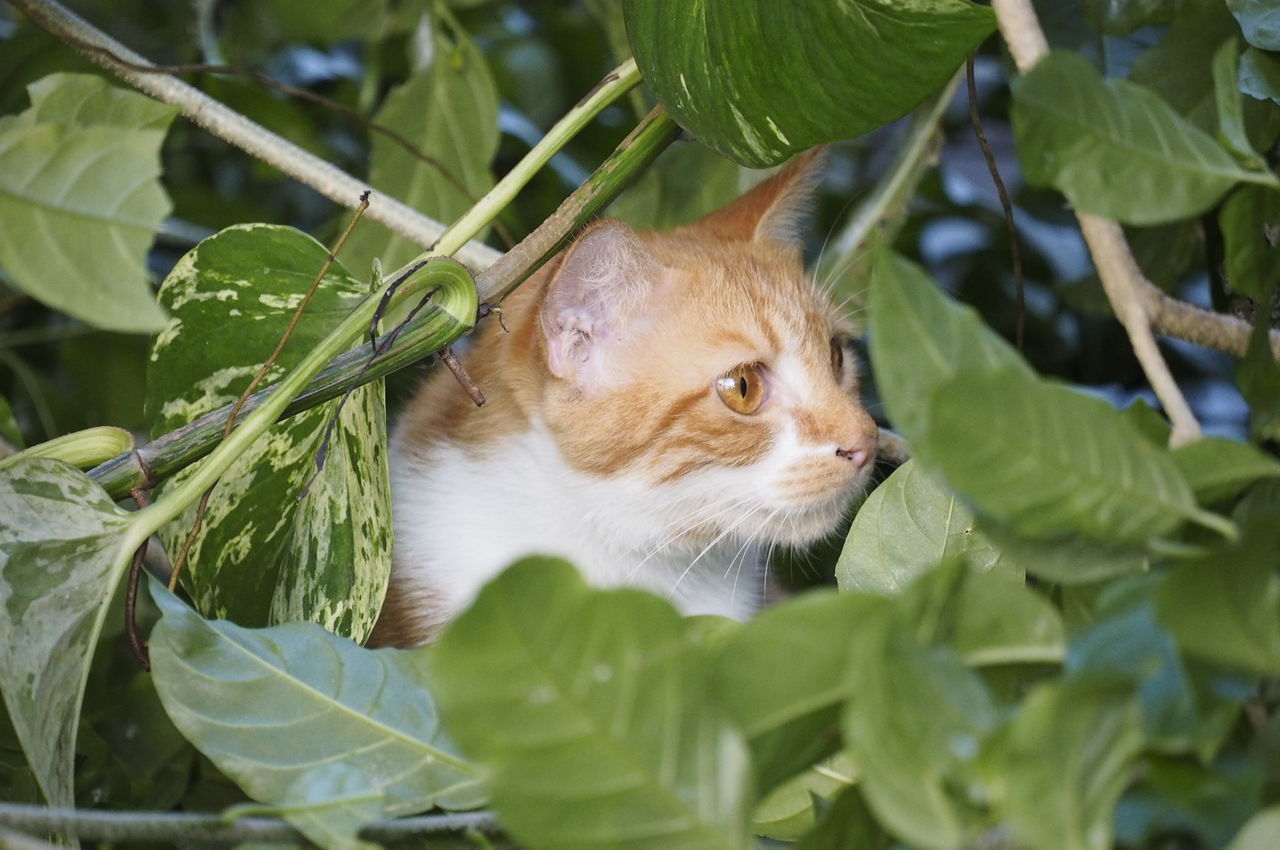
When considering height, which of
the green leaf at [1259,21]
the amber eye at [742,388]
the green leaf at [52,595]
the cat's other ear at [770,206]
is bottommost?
the amber eye at [742,388]

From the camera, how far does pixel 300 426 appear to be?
84cm

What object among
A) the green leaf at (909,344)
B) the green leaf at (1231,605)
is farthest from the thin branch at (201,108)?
the green leaf at (1231,605)

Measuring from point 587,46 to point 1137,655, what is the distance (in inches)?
52.8

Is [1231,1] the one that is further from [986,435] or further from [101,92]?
[101,92]

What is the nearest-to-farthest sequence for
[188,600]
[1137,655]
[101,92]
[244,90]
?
[1137,655], [101,92], [188,600], [244,90]

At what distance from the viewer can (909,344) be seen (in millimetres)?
434

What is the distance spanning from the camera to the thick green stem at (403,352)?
27.9 inches

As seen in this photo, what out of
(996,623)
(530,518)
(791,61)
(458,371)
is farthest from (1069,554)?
(530,518)

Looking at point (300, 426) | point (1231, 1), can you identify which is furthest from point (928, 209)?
point (300, 426)

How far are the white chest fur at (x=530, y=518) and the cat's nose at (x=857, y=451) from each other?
0.12 m

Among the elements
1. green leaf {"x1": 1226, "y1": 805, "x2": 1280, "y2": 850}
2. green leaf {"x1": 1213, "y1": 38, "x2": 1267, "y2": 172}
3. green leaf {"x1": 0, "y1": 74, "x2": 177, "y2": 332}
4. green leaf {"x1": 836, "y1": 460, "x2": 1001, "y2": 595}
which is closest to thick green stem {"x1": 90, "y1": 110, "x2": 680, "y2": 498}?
green leaf {"x1": 0, "y1": 74, "x2": 177, "y2": 332}

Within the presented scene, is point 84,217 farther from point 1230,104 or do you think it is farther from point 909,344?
point 1230,104

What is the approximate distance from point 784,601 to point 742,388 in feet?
2.02

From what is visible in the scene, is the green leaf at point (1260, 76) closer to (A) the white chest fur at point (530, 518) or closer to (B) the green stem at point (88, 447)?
(A) the white chest fur at point (530, 518)
